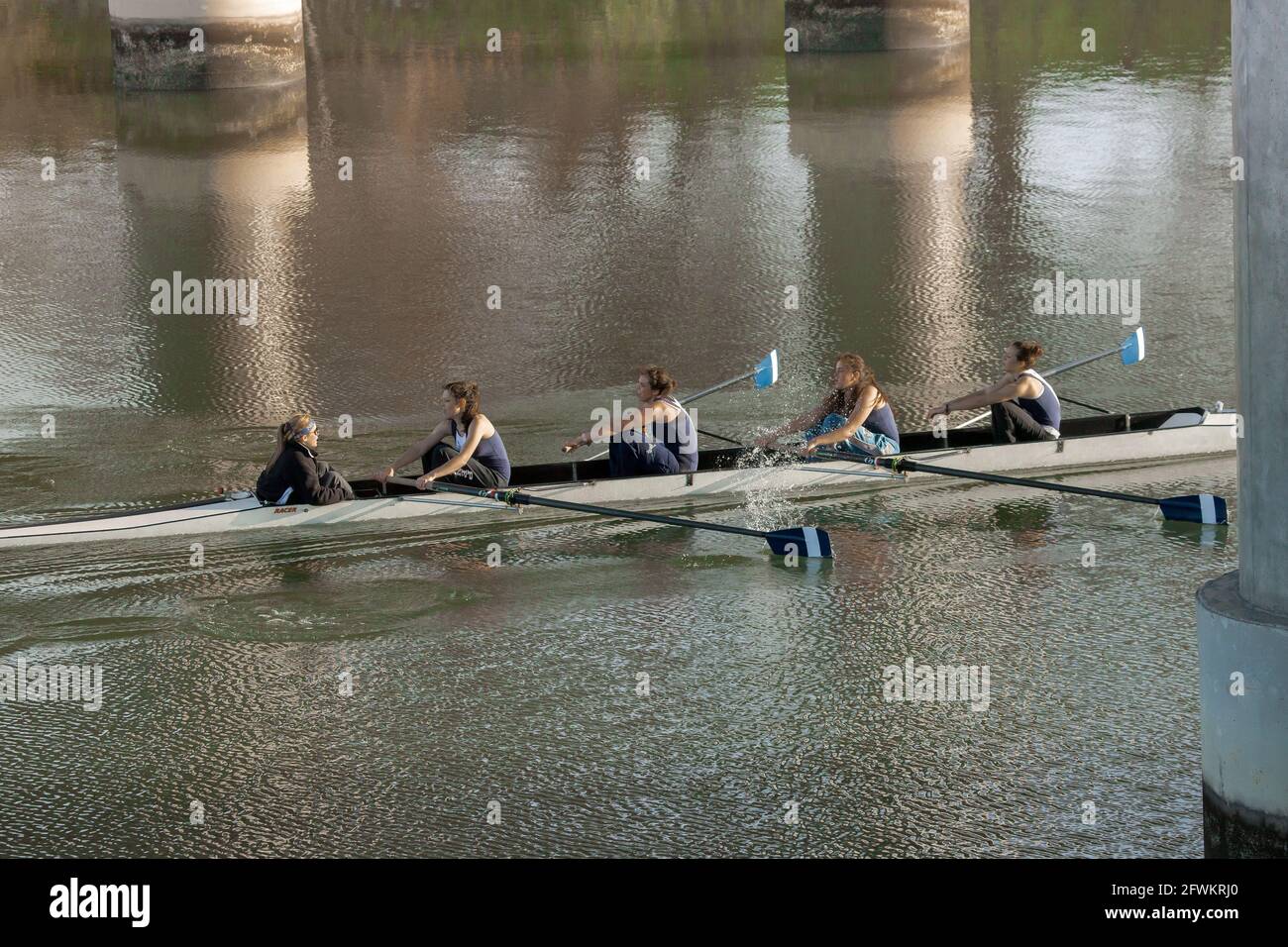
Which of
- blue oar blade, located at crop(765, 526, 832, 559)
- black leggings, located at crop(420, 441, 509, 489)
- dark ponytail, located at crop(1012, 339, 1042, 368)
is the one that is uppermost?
dark ponytail, located at crop(1012, 339, 1042, 368)

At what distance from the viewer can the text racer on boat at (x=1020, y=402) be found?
10438mm

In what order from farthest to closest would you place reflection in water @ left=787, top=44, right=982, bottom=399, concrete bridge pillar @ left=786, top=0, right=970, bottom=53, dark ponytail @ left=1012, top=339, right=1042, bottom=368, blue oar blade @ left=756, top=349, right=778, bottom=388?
1. concrete bridge pillar @ left=786, top=0, right=970, bottom=53
2. reflection in water @ left=787, top=44, right=982, bottom=399
3. blue oar blade @ left=756, top=349, right=778, bottom=388
4. dark ponytail @ left=1012, top=339, right=1042, bottom=368

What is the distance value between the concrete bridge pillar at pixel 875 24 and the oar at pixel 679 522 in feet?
62.4

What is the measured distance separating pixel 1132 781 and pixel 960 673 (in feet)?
4.31

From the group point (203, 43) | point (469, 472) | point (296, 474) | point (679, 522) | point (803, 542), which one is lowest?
point (803, 542)

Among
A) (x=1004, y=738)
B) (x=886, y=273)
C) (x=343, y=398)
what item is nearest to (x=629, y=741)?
(x=1004, y=738)

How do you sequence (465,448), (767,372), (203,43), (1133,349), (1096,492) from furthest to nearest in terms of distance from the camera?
(203,43) < (1133,349) < (767,372) < (465,448) < (1096,492)

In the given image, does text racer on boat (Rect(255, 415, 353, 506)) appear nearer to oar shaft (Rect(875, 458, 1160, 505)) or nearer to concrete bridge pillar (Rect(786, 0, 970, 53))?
oar shaft (Rect(875, 458, 1160, 505))

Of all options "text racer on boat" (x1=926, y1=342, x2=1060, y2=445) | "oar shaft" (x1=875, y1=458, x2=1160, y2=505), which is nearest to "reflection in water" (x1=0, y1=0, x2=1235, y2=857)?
"oar shaft" (x1=875, y1=458, x2=1160, y2=505)

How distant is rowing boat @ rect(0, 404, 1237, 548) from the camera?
9273 millimetres

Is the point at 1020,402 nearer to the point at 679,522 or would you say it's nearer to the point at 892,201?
the point at 679,522

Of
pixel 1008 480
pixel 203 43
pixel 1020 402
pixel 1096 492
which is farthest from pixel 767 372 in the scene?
pixel 203 43

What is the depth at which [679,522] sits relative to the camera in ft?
30.3

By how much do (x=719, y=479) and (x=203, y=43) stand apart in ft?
55.8
